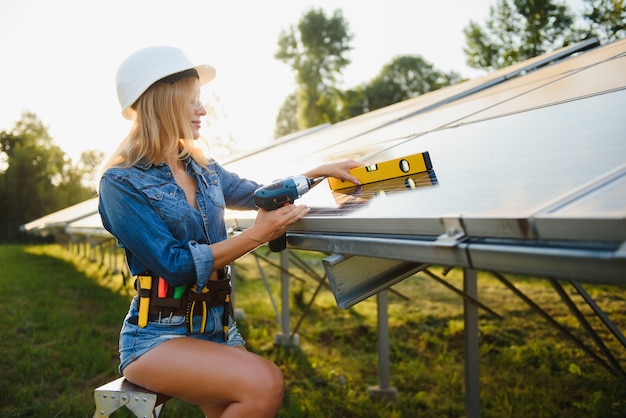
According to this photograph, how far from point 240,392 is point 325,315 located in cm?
716

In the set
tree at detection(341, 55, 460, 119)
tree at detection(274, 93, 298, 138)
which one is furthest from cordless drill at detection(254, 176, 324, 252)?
tree at detection(274, 93, 298, 138)

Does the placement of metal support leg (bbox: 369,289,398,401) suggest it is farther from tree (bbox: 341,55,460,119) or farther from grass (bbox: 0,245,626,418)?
tree (bbox: 341,55,460,119)

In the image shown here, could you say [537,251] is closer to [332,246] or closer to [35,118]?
[332,246]

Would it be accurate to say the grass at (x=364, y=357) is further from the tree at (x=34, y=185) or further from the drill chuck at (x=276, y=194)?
the tree at (x=34, y=185)

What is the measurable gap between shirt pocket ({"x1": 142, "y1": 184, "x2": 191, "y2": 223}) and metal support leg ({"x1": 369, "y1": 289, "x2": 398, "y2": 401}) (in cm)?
316

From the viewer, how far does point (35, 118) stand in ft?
166

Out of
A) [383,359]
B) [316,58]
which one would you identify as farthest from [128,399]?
[316,58]

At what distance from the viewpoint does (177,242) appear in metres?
2.10

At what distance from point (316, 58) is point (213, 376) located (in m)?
31.3

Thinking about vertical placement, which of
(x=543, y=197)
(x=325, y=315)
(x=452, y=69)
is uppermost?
(x=452, y=69)

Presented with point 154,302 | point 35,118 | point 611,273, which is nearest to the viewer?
point 611,273

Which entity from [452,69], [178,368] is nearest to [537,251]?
[178,368]

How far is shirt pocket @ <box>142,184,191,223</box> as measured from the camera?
7.18 feet

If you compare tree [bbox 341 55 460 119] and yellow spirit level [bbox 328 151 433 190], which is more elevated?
tree [bbox 341 55 460 119]
